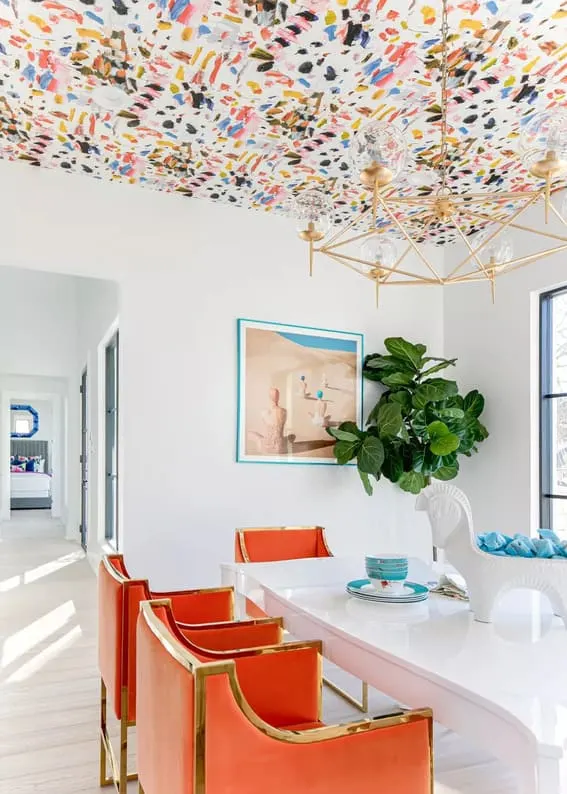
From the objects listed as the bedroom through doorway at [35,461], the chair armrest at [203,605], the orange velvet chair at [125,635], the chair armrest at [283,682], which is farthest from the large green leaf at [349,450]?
the bedroom through doorway at [35,461]

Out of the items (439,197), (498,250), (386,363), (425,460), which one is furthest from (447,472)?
(439,197)

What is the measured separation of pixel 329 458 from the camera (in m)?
4.73

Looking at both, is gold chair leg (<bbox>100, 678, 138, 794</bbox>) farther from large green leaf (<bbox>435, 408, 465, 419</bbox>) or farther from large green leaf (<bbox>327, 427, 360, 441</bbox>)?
large green leaf (<bbox>435, 408, 465, 419</bbox>)

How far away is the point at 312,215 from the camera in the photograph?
8.27 feet

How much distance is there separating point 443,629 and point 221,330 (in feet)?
9.70

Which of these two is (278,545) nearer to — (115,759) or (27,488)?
(115,759)

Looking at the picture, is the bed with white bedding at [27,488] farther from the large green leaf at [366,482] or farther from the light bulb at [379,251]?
the light bulb at [379,251]

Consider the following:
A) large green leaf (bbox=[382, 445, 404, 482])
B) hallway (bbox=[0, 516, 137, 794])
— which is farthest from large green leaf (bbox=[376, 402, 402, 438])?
hallway (bbox=[0, 516, 137, 794])

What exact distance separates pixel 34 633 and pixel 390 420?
2.84m

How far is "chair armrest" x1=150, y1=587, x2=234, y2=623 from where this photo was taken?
248cm

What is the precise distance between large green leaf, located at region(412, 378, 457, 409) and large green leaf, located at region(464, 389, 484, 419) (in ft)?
0.68

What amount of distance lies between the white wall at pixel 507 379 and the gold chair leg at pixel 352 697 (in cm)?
188

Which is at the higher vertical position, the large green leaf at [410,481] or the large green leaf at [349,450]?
the large green leaf at [349,450]

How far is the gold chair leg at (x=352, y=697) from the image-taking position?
2.97 m
